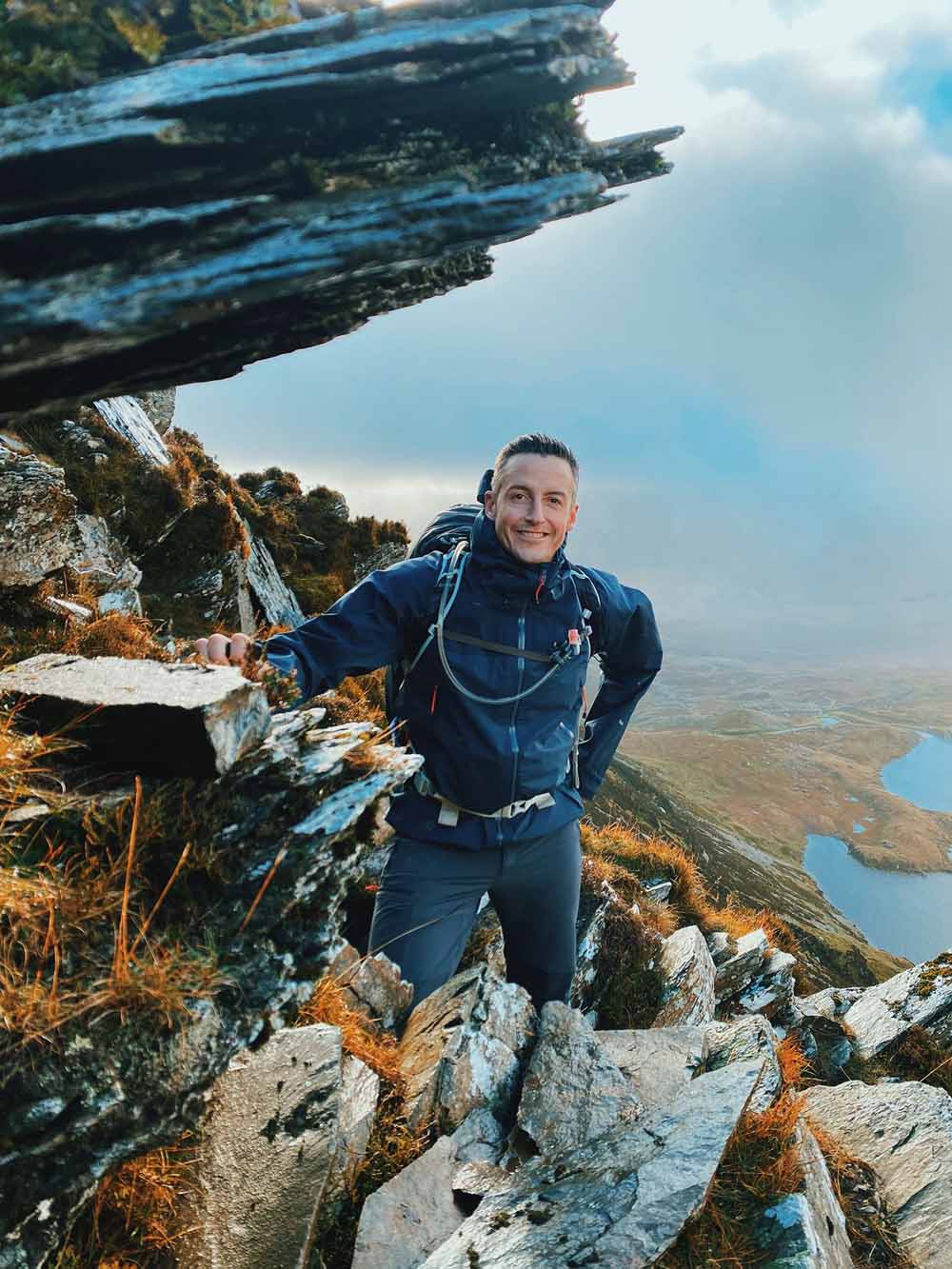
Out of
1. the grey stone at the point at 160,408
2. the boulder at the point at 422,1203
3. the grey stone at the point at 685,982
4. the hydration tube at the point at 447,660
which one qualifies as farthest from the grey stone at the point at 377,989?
the grey stone at the point at 160,408

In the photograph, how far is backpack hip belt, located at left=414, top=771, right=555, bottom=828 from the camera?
630 cm

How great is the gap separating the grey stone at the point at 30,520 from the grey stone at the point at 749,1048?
29.7ft

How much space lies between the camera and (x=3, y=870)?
3.25 metres

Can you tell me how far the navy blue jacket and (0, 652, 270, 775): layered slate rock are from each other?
1916mm

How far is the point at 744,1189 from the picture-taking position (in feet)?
16.0

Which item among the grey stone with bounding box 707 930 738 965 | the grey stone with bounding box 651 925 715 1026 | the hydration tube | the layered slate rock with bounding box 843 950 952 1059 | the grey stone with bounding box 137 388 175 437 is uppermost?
the grey stone with bounding box 137 388 175 437

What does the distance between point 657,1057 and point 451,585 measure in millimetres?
5150

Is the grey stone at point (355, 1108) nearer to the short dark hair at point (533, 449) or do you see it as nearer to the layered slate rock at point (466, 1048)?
the layered slate rock at point (466, 1048)

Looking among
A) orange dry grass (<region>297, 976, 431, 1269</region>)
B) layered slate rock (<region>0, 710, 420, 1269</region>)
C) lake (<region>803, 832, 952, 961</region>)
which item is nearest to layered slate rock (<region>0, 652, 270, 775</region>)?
layered slate rock (<region>0, 710, 420, 1269</region>)

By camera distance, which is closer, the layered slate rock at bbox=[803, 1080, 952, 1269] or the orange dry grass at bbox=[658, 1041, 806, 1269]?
the orange dry grass at bbox=[658, 1041, 806, 1269]

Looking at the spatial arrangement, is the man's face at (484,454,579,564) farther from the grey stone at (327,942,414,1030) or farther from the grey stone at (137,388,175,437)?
the grey stone at (137,388,175,437)

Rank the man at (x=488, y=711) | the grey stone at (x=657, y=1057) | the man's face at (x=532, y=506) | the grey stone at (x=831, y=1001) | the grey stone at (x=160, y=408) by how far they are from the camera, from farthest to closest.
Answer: the grey stone at (x=160, y=408) → the grey stone at (x=831, y=1001) → the man's face at (x=532, y=506) → the man at (x=488, y=711) → the grey stone at (x=657, y=1057)

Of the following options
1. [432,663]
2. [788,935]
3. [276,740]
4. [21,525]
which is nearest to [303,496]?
[21,525]

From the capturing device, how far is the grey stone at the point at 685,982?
10.1m
